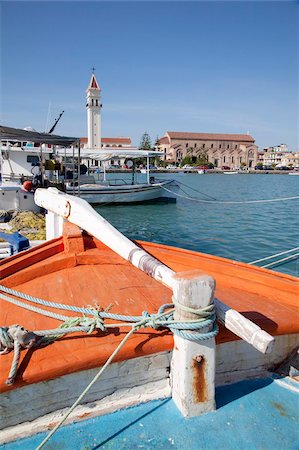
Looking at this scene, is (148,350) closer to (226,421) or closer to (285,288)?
(226,421)

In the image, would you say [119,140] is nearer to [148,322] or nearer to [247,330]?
[148,322]

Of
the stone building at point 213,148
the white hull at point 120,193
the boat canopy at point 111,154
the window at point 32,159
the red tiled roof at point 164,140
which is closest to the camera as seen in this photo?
the window at point 32,159

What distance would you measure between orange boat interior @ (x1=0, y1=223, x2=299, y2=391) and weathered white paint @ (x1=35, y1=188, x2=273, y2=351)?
28 centimetres

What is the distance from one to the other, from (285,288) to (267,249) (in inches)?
331

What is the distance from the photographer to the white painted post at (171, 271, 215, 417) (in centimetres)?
216

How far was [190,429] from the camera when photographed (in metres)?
2.28

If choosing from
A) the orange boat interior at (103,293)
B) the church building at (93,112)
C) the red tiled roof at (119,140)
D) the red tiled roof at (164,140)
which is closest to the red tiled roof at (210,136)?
the red tiled roof at (164,140)

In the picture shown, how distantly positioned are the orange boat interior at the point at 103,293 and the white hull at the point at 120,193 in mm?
16661

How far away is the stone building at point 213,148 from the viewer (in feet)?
390

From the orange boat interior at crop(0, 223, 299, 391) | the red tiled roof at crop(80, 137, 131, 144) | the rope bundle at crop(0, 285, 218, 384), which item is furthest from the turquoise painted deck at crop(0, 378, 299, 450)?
the red tiled roof at crop(80, 137, 131, 144)

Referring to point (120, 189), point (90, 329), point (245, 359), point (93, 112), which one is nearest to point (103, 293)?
point (90, 329)

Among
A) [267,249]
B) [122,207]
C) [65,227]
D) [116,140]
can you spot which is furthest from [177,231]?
[116,140]

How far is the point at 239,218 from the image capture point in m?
18.2

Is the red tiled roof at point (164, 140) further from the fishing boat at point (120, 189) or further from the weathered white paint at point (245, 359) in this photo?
the weathered white paint at point (245, 359)
